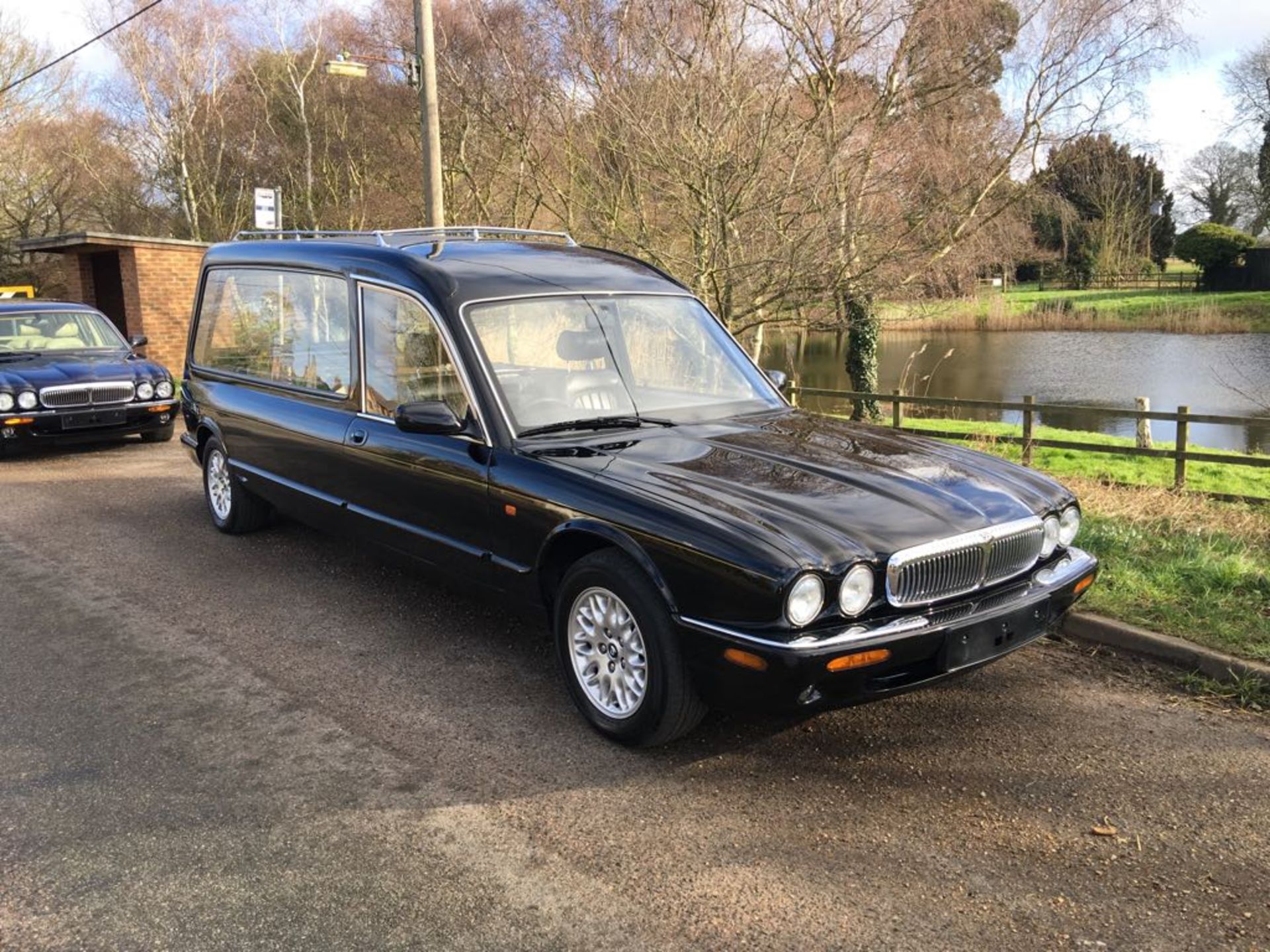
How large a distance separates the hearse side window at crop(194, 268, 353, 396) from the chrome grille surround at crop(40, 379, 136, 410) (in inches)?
154

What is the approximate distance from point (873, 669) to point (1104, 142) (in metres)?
20.3

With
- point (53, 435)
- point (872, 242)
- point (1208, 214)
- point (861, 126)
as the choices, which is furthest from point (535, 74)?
point (1208, 214)

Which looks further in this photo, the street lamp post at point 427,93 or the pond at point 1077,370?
the pond at point 1077,370

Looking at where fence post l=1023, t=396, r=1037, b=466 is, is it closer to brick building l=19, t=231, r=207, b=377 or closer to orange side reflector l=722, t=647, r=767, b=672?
orange side reflector l=722, t=647, r=767, b=672

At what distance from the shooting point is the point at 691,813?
3375mm

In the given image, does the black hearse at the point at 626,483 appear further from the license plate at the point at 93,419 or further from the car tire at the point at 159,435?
the car tire at the point at 159,435

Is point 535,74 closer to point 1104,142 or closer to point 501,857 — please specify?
point 1104,142

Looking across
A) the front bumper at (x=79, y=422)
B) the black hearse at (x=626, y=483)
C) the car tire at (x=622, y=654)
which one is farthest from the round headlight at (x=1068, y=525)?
the front bumper at (x=79, y=422)

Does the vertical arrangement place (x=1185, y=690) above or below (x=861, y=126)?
below

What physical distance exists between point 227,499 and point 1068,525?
5.52 m

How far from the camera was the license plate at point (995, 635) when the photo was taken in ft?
11.5

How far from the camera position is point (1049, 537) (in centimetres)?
405

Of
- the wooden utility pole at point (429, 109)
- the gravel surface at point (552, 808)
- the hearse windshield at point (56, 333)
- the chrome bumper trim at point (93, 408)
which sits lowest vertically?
the gravel surface at point (552, 808)

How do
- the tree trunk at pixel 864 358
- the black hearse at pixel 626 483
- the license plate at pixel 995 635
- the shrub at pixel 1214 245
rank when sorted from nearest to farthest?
the black hearse at pixel 626 483, the license plate at pixel 995 635, the tree trunk at pixel 864 358, the shrub at pixel 1214 245
